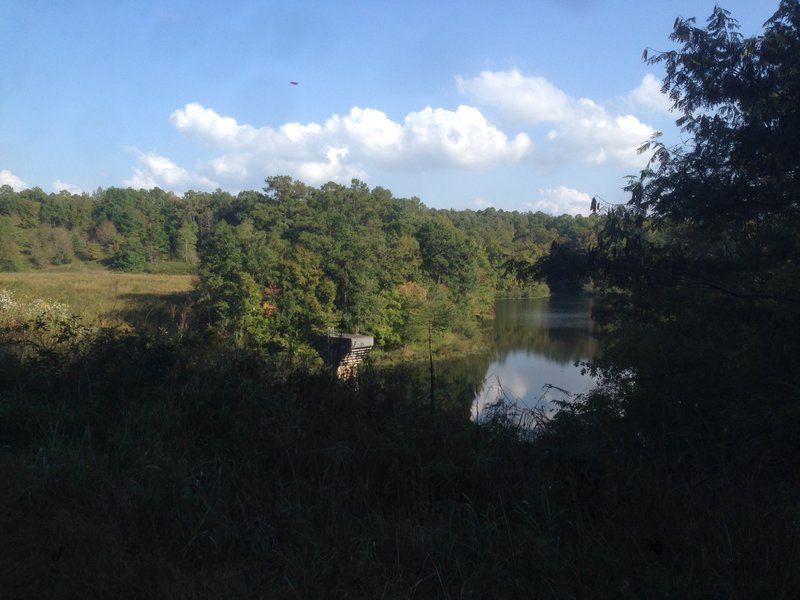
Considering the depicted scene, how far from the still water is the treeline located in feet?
9.10

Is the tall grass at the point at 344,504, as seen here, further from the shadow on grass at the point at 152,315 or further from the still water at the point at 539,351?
the shadow on grass at the point at 152,315

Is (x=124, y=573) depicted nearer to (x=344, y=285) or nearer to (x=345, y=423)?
(x=345, y=423)

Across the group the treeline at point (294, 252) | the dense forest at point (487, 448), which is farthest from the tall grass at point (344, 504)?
the treeline at point (294, 252)

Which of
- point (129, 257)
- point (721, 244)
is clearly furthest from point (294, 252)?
point (129, 257)

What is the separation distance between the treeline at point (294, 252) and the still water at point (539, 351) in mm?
2773

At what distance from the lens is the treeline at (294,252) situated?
32.7m

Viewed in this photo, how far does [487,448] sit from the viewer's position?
4.15 m

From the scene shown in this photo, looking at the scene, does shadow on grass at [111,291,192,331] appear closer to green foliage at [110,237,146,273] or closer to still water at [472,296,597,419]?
still water at [472,296,597,419]

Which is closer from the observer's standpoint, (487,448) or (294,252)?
(487,448)

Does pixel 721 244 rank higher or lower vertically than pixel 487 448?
higher

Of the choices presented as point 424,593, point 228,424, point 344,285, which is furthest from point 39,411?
point 344,285

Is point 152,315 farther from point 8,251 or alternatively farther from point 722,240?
point 8,251

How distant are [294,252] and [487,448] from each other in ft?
110

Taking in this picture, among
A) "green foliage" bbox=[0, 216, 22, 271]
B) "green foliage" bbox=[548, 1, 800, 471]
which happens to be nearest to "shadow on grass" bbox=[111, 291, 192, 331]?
"green foliage" bbox=[548, 1, 800, 471]
